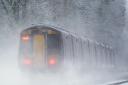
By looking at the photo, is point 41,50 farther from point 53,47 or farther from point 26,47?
point 26,47

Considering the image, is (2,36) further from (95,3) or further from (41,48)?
(41,48)

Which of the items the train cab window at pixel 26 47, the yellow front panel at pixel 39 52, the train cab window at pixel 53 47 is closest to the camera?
the yellow front panel at pixel 39 52

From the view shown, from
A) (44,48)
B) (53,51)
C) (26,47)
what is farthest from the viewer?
(26,47)

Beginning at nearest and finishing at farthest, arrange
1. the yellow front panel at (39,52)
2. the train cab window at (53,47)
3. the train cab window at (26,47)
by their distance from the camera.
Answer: the yellow front panel at (39,52)
the train cab window at (53,47)
the train cab window at (26,47)

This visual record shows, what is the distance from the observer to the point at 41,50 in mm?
15375

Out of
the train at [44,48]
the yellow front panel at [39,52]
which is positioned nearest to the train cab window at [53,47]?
the train at [44,48]

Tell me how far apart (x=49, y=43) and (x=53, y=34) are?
1.41 feet

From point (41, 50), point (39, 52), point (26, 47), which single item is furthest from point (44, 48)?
point (26, 47)

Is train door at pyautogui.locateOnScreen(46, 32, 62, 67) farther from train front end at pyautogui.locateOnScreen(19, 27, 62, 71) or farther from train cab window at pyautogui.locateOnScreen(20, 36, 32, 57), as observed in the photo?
train cab window at pyautogui.locateOnScreen(20, 36, 32, 57)

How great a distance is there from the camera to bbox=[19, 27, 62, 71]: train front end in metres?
15.4

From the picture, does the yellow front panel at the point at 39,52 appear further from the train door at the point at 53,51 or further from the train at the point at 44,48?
the train door at the point at 53,51

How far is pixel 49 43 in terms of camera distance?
1548cm

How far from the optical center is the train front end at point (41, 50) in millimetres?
15352

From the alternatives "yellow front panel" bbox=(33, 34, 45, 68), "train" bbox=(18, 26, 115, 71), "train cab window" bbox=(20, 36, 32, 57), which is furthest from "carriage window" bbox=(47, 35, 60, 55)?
"train cab window" bbox=(20, 36, 32, 57)
